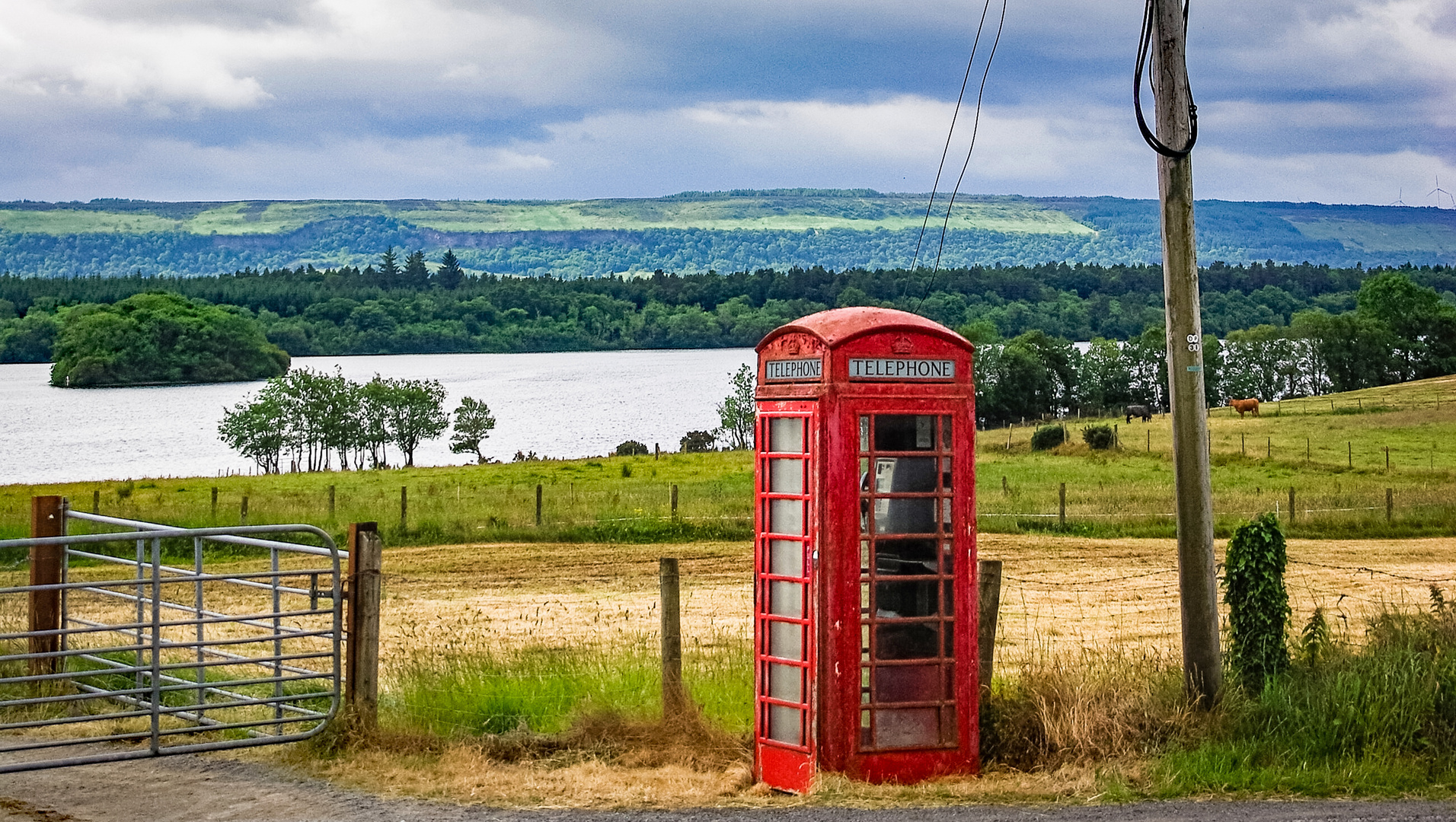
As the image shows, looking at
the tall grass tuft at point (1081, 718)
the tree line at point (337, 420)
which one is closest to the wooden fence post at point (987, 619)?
the tall grass tuft at point (1081, 718)

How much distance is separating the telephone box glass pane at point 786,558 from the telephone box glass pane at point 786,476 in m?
0.31

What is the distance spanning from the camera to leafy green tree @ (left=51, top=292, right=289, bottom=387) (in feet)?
511

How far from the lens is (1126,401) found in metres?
111

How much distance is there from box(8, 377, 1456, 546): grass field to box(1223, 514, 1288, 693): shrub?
12762mm

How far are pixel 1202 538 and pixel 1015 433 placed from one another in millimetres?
59269

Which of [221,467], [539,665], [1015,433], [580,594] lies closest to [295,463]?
[221,467]

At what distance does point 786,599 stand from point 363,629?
297 cm

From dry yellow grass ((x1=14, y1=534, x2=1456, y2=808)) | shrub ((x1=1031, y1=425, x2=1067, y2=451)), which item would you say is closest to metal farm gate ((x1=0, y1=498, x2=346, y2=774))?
dry yellow grass ((x1=14, y1=534, x2=1456, y2=808))

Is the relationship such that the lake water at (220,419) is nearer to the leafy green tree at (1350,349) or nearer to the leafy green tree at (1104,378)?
the leafy green tree at (1104,378)

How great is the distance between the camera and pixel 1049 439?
57.0 meters

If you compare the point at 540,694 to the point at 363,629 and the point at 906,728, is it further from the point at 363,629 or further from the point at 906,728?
the point at 906,728

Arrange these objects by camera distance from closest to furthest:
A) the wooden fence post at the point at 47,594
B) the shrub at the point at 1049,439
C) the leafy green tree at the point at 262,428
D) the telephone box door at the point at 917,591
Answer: the telephone box door at the point at 917,591, the wooden fence post at the point at 47,594, the shrub at the point at 1049,439, the leafy green tree at the point at 262,428

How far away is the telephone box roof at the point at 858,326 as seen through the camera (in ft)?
24.9

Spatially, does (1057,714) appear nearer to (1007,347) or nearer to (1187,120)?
(1187,120)
